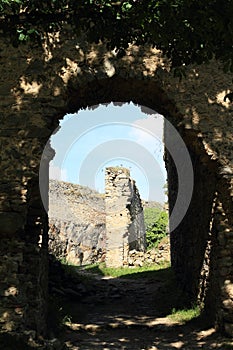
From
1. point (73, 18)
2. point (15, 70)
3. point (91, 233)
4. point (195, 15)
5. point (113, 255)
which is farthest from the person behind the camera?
point (91, 233)

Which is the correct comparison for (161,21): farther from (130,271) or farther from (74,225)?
(74,225)

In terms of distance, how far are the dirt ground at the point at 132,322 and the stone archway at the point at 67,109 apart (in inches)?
19.6

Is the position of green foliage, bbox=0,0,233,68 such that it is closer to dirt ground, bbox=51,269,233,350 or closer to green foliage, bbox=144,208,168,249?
dirt ground, bbox=51,269,233,350

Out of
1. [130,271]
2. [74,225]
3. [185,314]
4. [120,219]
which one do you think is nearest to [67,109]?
[185,314]

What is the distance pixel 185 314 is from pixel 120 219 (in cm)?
831

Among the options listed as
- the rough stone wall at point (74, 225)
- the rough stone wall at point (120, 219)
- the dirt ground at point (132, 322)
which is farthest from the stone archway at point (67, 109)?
the rough stone wall at point (74, 225)

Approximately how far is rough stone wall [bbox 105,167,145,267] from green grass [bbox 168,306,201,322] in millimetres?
7144

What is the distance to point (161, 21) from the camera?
→ 3447mm

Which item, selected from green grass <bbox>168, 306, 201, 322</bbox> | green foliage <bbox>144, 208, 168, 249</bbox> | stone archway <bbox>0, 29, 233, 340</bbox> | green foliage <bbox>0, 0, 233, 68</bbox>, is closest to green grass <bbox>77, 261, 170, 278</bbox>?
green foliage <bbox>144, 208, 168, 249</bbox>

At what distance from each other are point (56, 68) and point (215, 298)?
13.7 feet

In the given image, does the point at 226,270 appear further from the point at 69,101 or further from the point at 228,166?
the point at 69,101

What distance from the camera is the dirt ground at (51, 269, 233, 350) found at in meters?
6.11

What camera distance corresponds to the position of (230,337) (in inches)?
221

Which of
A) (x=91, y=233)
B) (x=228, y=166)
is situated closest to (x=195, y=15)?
(x=228, y=166)
